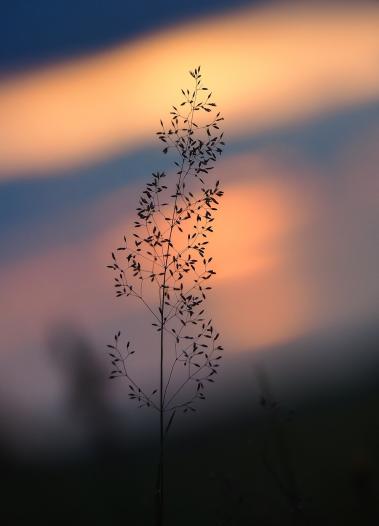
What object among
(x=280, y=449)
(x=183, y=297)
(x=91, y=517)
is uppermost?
(x=183, y=297)

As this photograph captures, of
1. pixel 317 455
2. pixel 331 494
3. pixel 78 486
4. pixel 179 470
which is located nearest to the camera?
pixel 331 494

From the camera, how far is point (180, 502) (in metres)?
6.04

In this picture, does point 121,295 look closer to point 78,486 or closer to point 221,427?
point 78,486

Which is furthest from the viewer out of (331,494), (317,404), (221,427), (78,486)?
(221,427)

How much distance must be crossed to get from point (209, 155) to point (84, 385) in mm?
1497

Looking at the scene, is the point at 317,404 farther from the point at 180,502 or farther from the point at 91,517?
the point at 91,517

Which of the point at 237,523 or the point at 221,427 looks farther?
the point at 221,427

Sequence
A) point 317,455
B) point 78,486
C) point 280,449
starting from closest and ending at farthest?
1. point 280,449
2. point 317,455
3. point 78,486

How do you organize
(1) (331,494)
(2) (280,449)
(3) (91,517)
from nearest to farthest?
1. (2) (280,449)
2. (1) (331,494)
3. (3) (91,517)

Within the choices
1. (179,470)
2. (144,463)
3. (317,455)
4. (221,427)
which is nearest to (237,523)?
(317,455)

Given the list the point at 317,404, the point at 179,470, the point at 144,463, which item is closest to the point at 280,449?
the point at 144,463

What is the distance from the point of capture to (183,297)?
4934 millimetres

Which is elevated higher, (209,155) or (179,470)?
(209,155)

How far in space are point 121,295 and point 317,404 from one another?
348cm
